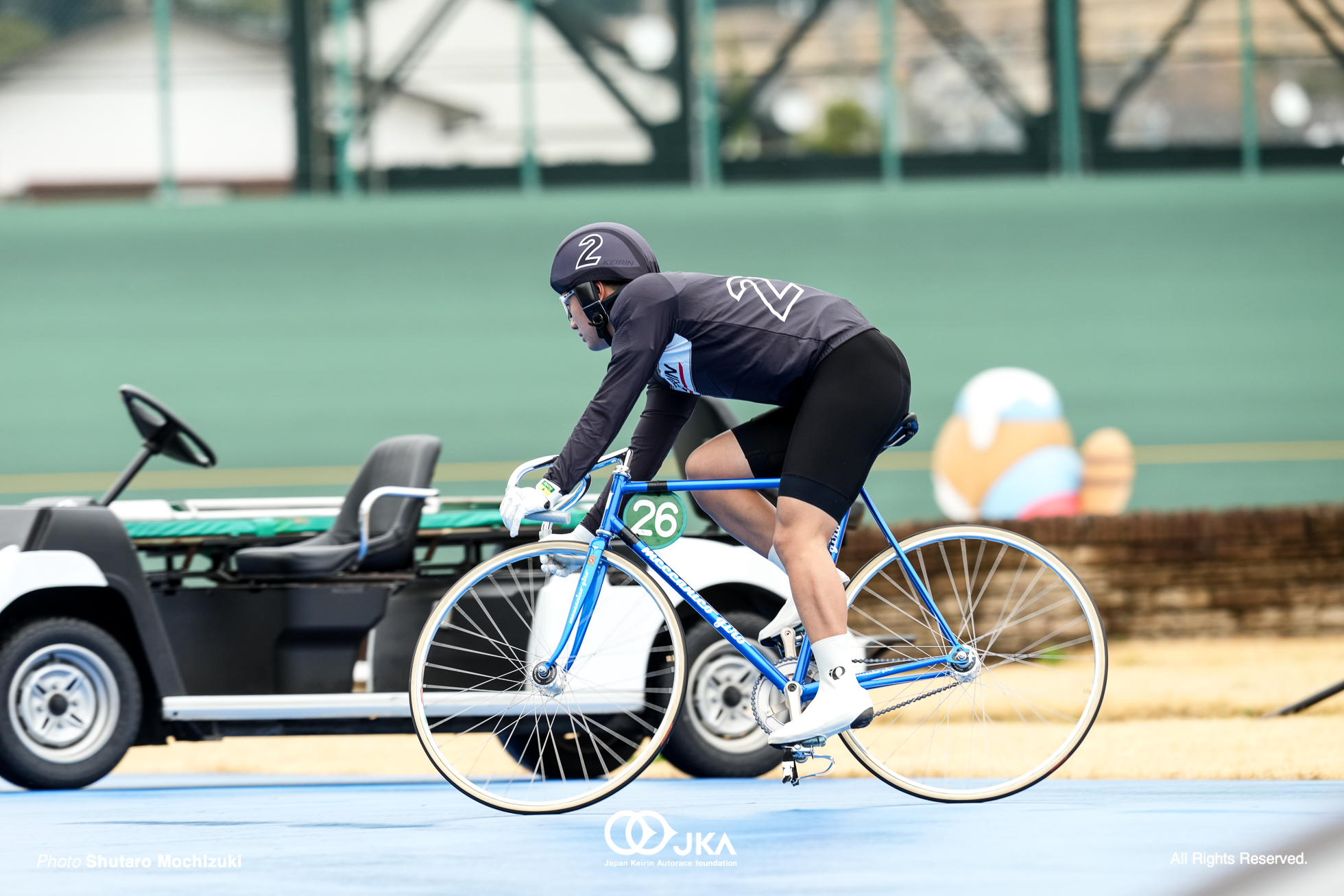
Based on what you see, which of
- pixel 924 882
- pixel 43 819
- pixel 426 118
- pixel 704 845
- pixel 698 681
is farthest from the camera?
pixel 426 118

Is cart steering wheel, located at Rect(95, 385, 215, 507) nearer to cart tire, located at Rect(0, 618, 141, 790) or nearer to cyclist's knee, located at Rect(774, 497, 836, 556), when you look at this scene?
cart tire, located at Rect(0, 618, 141, 790)

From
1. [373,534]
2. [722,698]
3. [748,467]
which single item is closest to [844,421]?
[748,467]

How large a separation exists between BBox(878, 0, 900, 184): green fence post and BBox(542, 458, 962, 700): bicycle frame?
10.7m

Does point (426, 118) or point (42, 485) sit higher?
point (426, 118)

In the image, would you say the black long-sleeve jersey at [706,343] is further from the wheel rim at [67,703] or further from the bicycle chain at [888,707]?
the wheel rim at [67,703]

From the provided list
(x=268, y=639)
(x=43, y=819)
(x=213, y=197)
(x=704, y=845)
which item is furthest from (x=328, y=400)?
(x=704, y=845)

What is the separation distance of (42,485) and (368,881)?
11.2m

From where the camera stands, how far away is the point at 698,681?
5754 millimetres

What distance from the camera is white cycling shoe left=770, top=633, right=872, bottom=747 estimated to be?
4.28 m

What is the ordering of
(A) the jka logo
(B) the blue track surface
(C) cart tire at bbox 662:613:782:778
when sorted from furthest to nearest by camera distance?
1. (C) cart tire at bbox 662:613:782:778
2. (A) the jka logo
3. (B) the blue track surface

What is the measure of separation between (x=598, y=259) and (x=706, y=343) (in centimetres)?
38

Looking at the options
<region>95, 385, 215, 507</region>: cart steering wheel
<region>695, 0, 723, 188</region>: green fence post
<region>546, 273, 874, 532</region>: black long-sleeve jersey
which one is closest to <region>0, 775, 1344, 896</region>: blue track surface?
<region>546, 273, 874, 532</region>: black long-sleeve jersey

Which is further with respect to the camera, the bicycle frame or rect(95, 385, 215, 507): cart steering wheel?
rect(95, 385, 215, 507): cart steering wheel

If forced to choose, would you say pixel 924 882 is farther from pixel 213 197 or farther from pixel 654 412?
pixel 213 197
